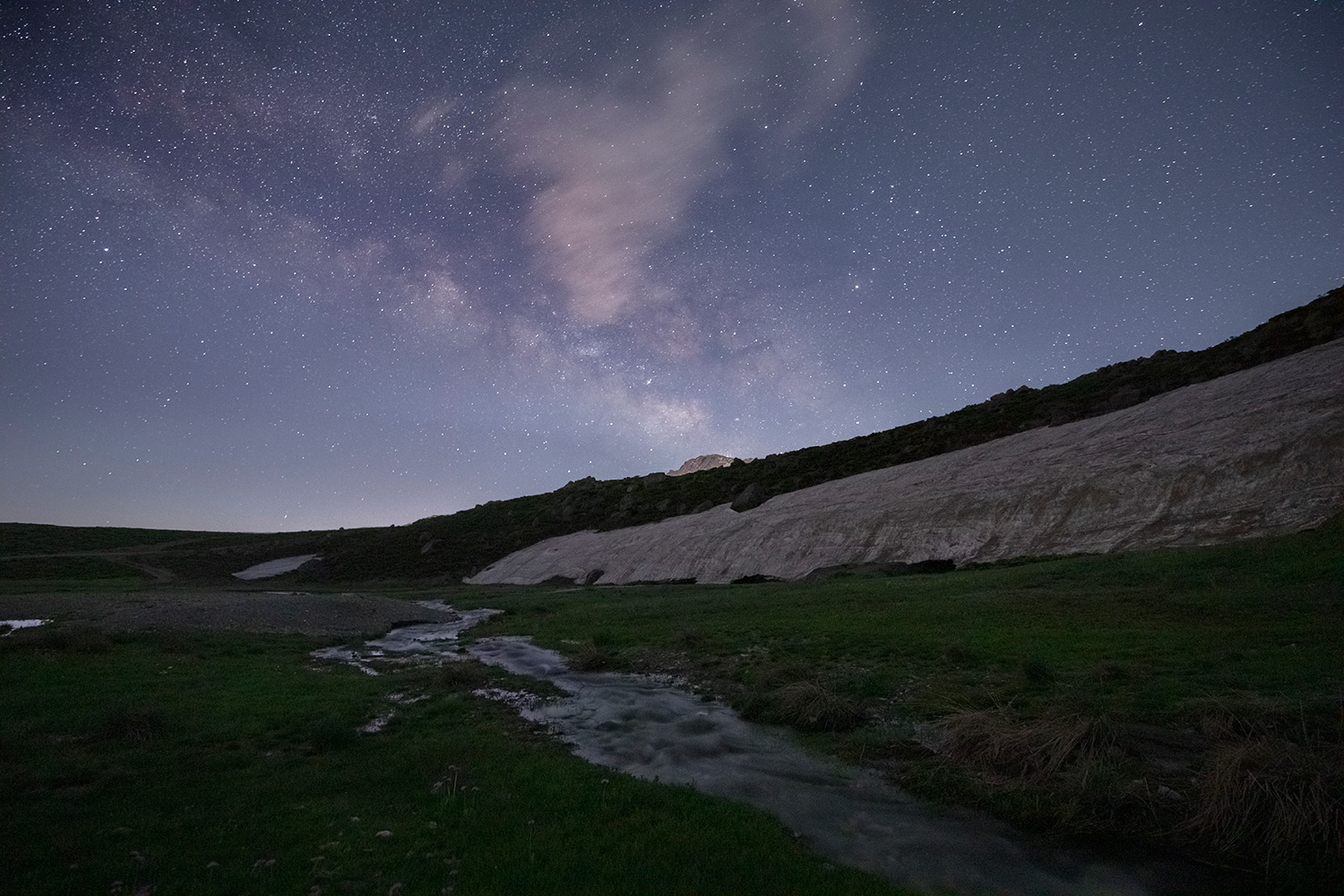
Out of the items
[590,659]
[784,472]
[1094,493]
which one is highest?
[784,472]

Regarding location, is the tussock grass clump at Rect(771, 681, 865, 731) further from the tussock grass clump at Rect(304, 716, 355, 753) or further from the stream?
the tussock grass clump at Rect(304, 716, 355, 753)

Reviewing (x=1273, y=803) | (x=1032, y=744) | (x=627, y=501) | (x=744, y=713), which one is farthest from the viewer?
(x=627, y=501)

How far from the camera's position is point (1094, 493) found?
3428 cm

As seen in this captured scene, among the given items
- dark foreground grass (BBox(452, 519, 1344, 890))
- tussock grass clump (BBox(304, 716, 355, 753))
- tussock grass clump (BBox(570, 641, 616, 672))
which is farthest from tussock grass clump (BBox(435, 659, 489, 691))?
tussock grass clump (BBox(304, 716, 355, 753))

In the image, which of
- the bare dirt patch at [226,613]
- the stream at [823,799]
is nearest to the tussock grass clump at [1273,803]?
the stream at [823,799]

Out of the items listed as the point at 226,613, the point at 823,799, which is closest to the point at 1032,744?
the point at 823,799

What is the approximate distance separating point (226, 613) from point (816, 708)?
3686cm

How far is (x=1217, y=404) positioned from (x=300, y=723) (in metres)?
47.4

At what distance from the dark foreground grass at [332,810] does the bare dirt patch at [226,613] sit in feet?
57.1

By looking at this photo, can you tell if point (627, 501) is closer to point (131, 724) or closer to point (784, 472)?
point (784, 472)

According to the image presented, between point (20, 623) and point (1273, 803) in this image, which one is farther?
point (20, 623)

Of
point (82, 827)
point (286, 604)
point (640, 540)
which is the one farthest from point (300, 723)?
point (640, 540)

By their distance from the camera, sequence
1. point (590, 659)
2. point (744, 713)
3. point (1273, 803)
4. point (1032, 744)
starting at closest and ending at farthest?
point (1273, 803), point (1032, 744), point (744, 713), point (590, 659)

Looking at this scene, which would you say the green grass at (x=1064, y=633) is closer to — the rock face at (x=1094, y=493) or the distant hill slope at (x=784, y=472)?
the rock face at (x=1094, y=493)
